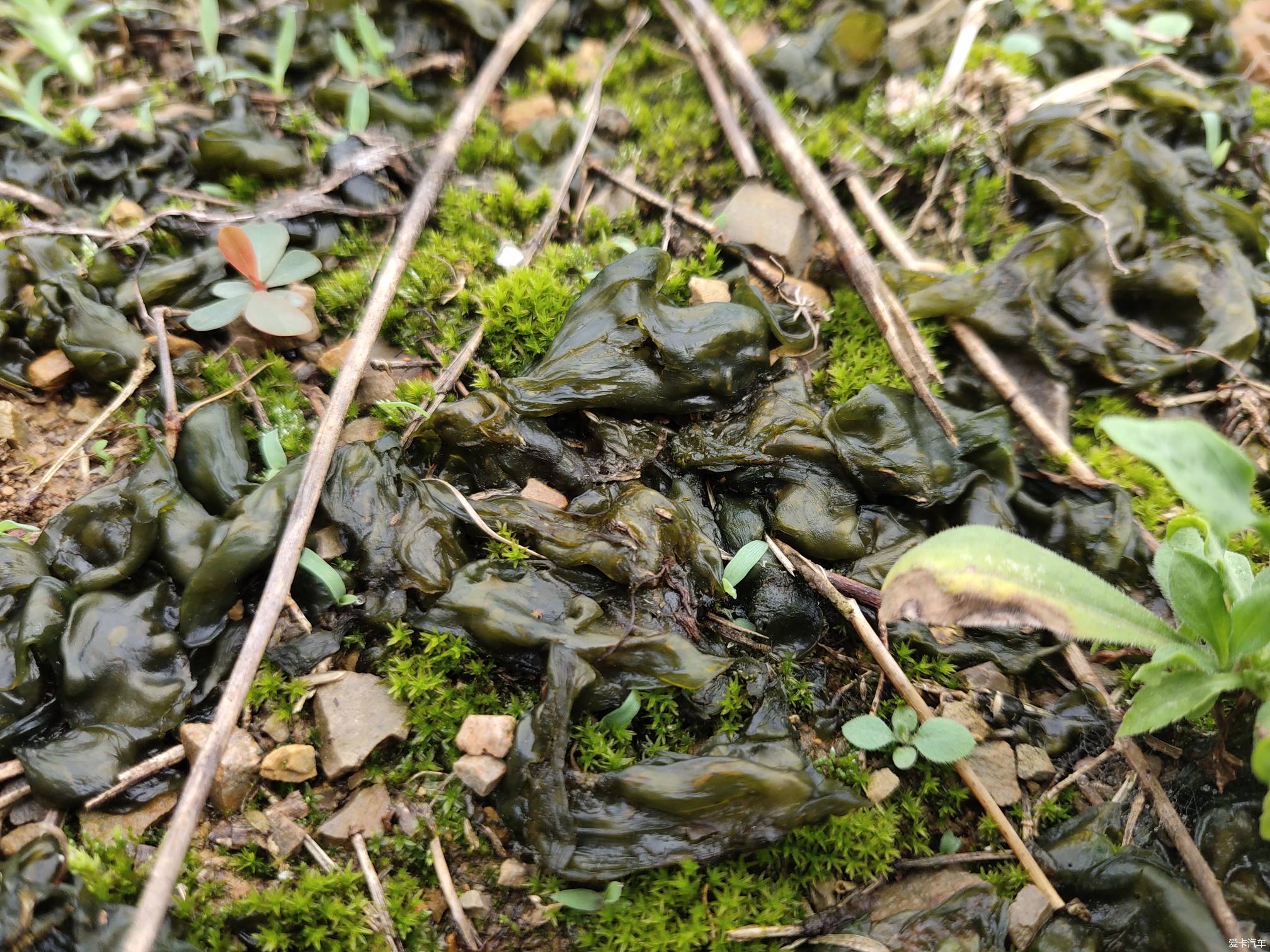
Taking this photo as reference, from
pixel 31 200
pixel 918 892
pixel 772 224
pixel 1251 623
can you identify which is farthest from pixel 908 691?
pixel 31 200

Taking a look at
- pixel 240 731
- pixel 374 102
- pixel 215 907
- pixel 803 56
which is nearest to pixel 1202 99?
pixel 803 56

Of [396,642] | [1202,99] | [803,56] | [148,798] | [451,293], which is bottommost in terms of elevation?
[148,798]

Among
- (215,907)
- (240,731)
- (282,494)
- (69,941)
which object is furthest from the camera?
(282,494)

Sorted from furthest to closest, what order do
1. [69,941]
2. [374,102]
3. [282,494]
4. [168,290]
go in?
[374,102] < [168,290] < [282,494] < [69,941]

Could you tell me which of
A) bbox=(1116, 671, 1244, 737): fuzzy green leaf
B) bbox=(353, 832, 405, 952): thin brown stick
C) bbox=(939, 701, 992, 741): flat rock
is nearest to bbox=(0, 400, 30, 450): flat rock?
bbox=(353, 832, 405, 952): thin brown stick

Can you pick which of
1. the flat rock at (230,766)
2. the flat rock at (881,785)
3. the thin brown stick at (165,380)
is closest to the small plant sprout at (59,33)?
the thin brown stick at (165,380)

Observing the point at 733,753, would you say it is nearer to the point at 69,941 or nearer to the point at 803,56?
the point at 69,941

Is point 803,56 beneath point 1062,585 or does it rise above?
above
